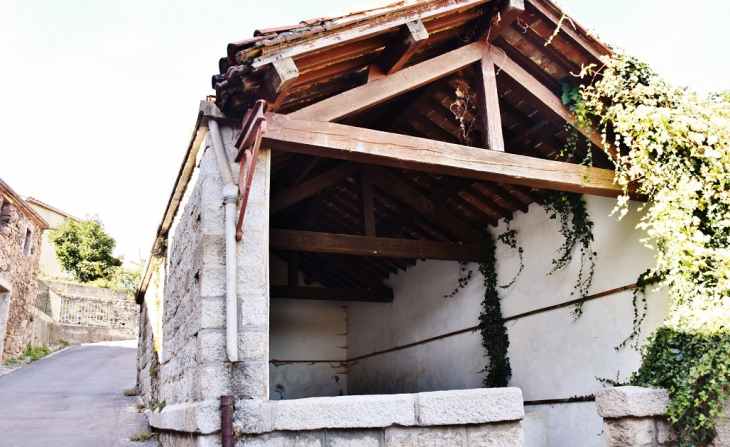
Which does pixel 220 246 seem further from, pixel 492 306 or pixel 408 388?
pixel 408 388

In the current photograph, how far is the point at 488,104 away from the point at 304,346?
742cm

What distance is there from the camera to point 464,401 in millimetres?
3420

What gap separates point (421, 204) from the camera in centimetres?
683

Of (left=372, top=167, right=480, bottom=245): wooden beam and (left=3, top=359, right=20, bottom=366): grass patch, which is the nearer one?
(left=372, top=167, right=480, bottom=245): wooden beam

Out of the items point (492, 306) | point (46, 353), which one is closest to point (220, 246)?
point (492, 306)

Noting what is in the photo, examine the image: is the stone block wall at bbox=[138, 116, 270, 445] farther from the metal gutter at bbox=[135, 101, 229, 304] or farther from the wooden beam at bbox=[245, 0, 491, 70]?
the wooden beam at bbox=[245, 0, 491, 70]

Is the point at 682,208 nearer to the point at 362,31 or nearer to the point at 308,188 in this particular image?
the point at 362,31

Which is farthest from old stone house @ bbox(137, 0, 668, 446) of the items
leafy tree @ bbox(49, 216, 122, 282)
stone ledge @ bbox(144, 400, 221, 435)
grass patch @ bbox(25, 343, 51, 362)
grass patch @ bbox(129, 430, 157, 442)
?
leafy tree @ bbox(49, 216, 122, 282)

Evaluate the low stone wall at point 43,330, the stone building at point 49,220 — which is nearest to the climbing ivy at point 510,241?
the low stone wall at point 43,330

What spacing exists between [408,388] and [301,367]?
2.70 metres

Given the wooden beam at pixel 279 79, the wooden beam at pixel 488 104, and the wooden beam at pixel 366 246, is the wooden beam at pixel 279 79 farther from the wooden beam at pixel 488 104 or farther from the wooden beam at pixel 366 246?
the wooden beam at pixel 366 246

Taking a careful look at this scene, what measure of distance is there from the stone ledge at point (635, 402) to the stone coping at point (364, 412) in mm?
996

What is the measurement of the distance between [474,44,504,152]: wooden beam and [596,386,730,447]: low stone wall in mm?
1983

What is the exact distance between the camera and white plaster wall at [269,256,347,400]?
10461 mm
